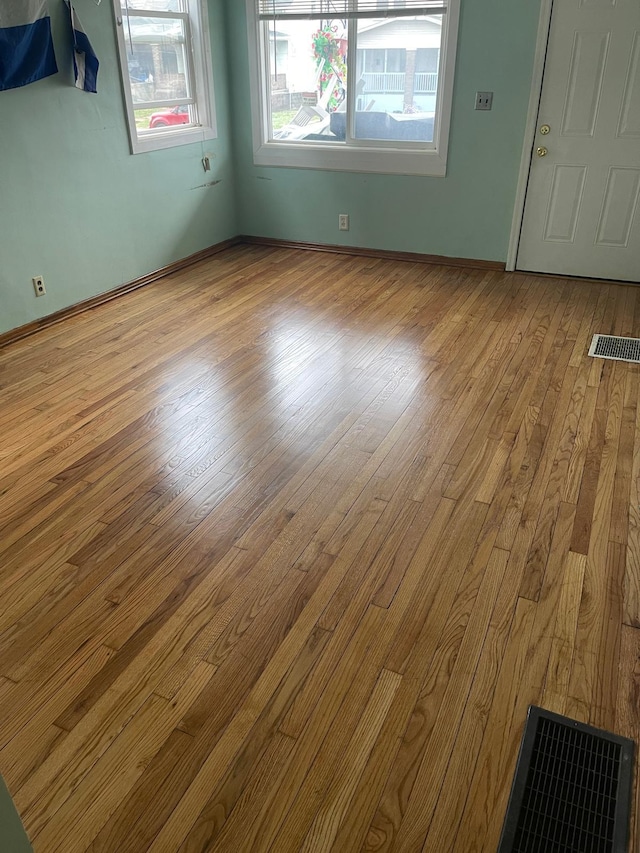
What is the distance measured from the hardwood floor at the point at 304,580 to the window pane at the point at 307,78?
228 cm

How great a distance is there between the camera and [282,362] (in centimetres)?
358

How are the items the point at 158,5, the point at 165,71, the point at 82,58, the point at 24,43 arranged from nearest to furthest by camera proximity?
the point at 24,43, the point at 82,58, the point at 158,5, the point at 165,71

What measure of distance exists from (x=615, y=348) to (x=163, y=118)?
3488 mm

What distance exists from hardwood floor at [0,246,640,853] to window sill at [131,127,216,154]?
1523 millimetres

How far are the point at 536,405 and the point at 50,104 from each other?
3148mm

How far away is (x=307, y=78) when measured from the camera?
5.07 meters

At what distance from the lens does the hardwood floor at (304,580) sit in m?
1.50

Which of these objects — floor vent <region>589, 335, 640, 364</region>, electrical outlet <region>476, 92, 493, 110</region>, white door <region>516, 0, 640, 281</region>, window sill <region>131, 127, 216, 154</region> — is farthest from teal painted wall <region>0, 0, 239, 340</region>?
floor vent <region>589, 335, 640, 364</region>

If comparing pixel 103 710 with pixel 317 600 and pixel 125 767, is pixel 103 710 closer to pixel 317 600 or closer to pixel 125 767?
pixel 125 767

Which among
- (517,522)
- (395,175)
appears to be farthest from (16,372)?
(395,175)

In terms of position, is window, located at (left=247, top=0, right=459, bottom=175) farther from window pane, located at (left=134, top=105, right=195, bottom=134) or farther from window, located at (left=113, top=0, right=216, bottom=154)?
window pane, located at (left=134, top=105, right=195, bottom=134)

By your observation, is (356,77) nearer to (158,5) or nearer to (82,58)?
(158,5)

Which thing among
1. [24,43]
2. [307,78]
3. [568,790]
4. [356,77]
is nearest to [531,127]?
[356,77]

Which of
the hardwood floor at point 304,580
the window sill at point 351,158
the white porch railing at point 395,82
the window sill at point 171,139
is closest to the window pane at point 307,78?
the window sill at point 351,158
